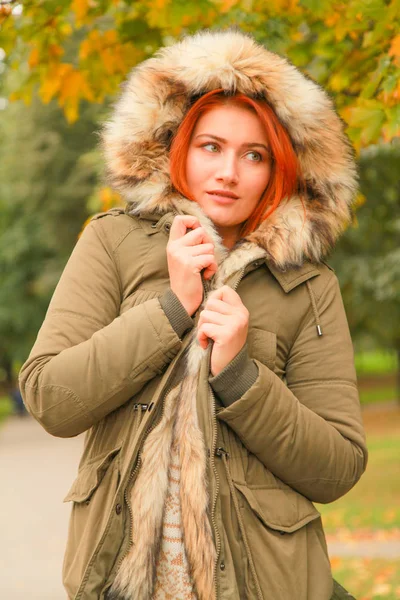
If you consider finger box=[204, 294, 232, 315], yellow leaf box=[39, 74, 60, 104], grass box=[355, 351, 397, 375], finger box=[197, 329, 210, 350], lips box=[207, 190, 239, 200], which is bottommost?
grass box=[355, 351, 397, 375]

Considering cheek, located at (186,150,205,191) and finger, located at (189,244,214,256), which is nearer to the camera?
finger, located at (189,244,214,256)

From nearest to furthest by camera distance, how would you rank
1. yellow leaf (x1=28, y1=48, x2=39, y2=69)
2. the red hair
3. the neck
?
the red hair < the neck < yellow leaf (x1=28, y1=48, x2=39, y2=69)

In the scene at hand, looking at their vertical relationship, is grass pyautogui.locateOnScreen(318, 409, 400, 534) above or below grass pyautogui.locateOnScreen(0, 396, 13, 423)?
above

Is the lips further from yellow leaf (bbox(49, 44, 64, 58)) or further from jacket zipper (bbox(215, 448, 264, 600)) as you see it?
yellow leaf (bbox(49, 44, 64, 58))

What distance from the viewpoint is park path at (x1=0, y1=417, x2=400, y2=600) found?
754cm

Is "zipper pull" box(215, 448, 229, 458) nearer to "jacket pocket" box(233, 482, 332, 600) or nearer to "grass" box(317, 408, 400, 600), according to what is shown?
"jacket pocket" box(233, 482, 332, 600)

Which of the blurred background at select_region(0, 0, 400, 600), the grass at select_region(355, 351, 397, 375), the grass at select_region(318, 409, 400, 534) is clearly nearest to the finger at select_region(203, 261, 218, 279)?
the blurred background at select_region(0, 0, 400, 600)

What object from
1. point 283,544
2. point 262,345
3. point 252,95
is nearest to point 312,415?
point 262,345

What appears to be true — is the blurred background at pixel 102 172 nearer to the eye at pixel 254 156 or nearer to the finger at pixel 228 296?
the eye at pixel 254 156

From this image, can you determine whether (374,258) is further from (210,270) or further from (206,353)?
(206,353)

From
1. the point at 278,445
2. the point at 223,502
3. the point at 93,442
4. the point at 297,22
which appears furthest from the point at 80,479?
the point at 297,22

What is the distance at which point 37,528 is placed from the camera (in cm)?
980

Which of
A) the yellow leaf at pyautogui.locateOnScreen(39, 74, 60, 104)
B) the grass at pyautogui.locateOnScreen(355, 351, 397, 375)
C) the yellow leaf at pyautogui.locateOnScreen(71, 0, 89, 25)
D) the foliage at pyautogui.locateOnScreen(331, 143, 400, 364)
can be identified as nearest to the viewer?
the yellow leaf at pyautogui.locateOnScreen(71, 0, 89, 25)

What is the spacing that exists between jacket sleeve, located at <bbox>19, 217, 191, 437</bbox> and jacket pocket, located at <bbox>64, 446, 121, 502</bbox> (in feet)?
0.32
